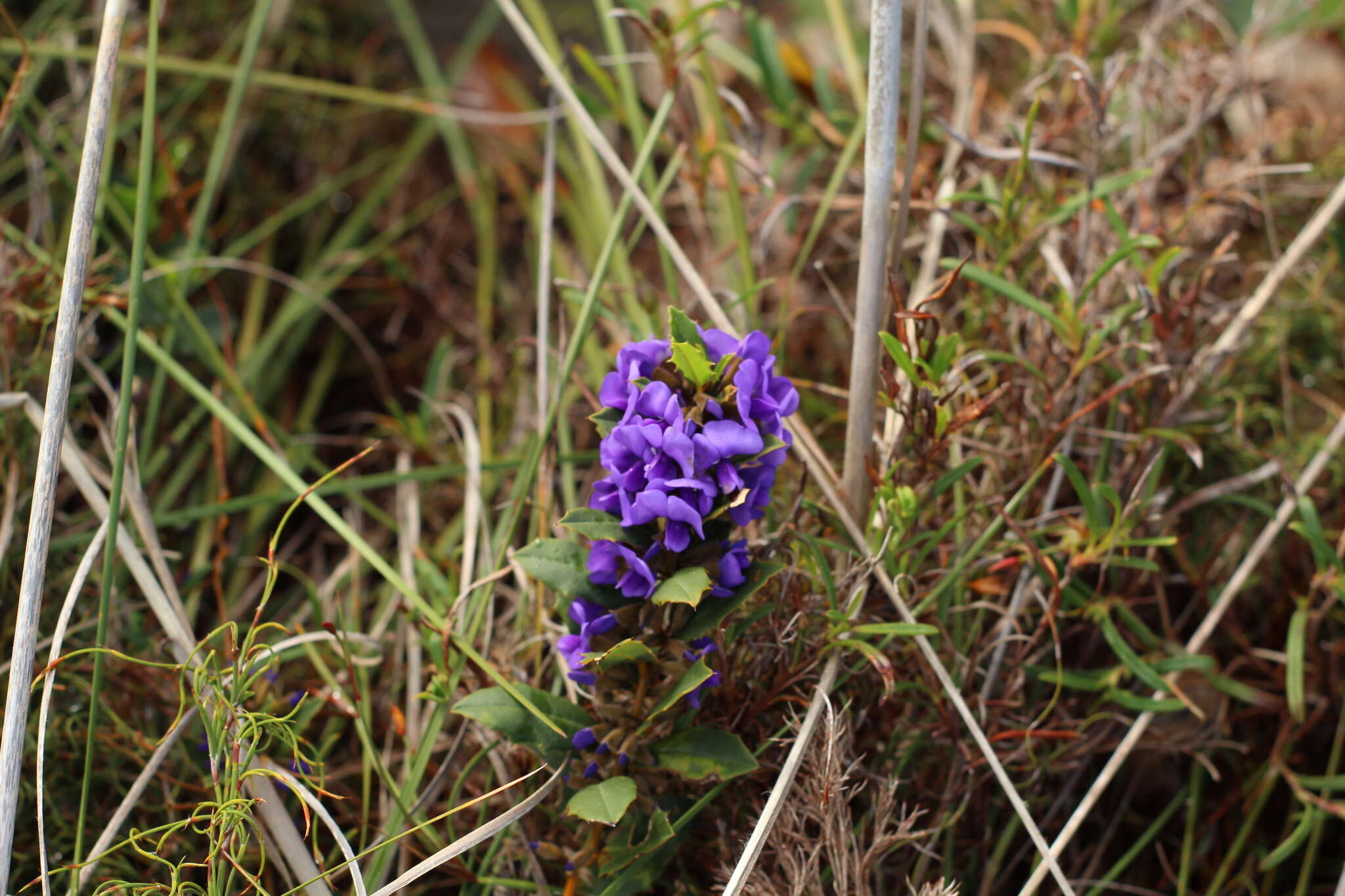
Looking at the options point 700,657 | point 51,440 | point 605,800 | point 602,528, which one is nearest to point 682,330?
point 602,528

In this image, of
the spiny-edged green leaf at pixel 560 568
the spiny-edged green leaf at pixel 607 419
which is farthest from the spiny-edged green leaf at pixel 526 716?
the spiny-edged green leaf at pixel 607 419

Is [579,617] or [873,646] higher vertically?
[579,617]


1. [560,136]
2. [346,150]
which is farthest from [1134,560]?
[346,150]

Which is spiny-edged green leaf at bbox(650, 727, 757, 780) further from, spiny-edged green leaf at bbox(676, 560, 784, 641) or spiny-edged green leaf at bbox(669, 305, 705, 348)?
spiny-edged green leaf at bbox(669, 305, 705, 348)

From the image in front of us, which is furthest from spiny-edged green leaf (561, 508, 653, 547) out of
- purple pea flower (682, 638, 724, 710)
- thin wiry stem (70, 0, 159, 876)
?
thin wiry stem (70, 0, 159, 876)

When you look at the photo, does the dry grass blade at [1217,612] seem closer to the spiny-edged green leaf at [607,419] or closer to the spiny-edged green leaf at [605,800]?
the spiny-edged green leaf at [605,800]

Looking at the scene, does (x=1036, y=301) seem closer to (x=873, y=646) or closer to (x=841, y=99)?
(x=873, y=646)
